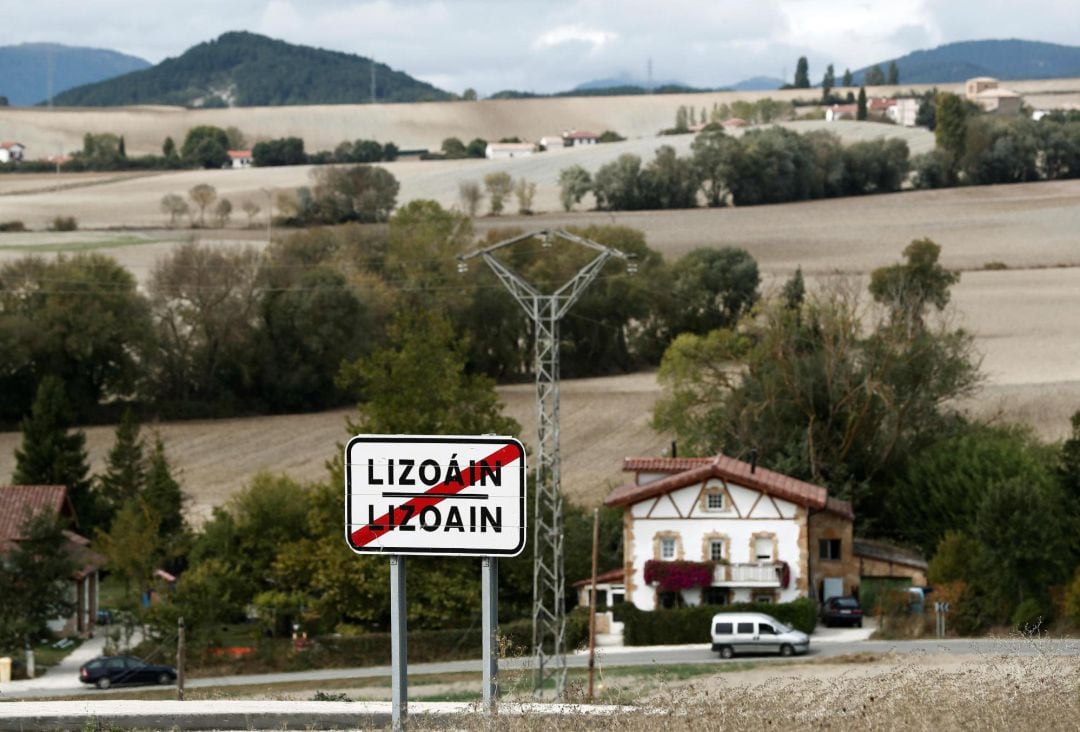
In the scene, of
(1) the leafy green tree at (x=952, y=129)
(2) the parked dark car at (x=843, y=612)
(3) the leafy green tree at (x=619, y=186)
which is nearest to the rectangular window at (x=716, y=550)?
(2) the parked dark car at (x=843, y=612)

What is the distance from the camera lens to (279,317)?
7531cm

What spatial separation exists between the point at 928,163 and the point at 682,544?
83435 mm

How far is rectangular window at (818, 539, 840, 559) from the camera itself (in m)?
48.2

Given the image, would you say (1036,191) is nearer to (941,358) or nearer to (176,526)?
(941,358)

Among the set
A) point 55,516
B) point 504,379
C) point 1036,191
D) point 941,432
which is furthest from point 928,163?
point 55,516

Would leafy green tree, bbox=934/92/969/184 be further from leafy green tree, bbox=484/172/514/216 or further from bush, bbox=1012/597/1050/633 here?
bush, bbox=1012/597/1050/633

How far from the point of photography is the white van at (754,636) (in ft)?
127

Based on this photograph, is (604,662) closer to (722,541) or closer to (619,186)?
(722,541)

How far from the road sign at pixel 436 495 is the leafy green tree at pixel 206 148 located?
6457 inches

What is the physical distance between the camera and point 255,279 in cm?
7800

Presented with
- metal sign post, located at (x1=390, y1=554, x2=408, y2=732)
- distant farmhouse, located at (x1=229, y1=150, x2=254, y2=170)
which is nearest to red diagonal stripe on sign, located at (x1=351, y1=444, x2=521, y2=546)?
metal sign post, located at (x1=390, y1=554, x2=408, y2=732)

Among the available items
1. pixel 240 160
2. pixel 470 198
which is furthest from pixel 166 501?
pixel 240 160

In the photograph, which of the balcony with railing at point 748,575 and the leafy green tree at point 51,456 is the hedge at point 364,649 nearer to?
the balcony with railing at point 748,575

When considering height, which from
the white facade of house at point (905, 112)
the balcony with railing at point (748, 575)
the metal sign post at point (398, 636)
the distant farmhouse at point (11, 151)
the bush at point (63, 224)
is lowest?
the balcony with railing at point (748, 575)
